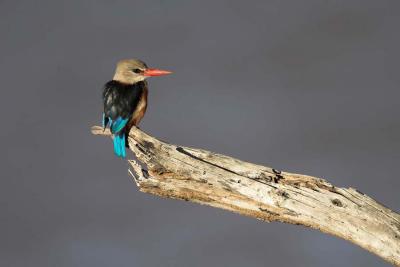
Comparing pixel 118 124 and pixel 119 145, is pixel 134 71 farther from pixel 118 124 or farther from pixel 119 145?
pixel 119 145

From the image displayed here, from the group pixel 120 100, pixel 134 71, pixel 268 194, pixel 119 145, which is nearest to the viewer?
pixel 268 194

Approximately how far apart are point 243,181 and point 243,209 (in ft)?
0.39

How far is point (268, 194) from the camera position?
258 cm

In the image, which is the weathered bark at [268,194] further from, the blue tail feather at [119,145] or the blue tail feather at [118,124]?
the blue tail feather at [118,124]

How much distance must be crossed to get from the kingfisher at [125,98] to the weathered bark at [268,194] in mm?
550

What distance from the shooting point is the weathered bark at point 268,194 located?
250 centimetres

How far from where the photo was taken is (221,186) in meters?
2.61

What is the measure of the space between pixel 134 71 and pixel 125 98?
260 mm

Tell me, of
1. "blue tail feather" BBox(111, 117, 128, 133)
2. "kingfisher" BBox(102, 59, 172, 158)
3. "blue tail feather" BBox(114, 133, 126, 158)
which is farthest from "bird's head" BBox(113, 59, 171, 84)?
"blue tail feather" BBox(114, 133, 126, 158)

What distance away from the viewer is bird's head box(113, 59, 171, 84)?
12.0 ft

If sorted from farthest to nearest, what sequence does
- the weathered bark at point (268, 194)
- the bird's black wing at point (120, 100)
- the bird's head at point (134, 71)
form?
the bird's head at point (134, 71) < the bird's black wing at point (120, 100) < the weathered bark at point (268, 194)

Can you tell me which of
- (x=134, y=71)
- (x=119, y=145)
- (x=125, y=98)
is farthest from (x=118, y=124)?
(x=134, y=71)

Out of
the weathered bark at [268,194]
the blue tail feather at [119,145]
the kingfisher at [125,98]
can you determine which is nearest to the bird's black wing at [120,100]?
the kingfisher at [125,98]

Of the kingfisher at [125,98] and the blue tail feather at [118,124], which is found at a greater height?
the kingfisher at [125,98]
